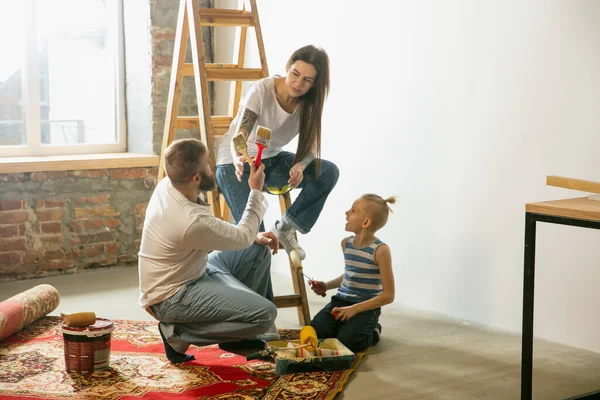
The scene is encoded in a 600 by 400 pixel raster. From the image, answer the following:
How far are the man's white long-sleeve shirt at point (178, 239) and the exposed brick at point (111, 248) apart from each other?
2.26 m

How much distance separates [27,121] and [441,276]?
2.93 m

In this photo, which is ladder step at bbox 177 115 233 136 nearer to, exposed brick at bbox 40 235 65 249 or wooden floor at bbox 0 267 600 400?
wooden floor at bbox 0 267 600 400

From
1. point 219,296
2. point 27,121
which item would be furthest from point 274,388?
point 27,121

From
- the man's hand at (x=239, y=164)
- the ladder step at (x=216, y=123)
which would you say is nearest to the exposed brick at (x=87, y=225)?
the ladder step at (x=216, y=123)

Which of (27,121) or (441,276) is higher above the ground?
(27,121)

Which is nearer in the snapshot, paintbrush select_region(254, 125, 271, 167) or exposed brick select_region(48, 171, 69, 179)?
paintbrush select_region(254, 125, 271, 167)

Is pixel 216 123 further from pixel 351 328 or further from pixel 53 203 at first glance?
A: pixel 53 203

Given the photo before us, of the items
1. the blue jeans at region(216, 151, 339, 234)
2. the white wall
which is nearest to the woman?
the blue jeans at region(216, 151, 339, 234)

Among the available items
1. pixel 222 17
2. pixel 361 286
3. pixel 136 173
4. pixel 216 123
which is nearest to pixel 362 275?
pixel 361 286

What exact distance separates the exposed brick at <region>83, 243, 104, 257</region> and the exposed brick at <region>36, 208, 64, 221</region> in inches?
11.4

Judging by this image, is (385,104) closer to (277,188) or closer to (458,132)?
(458,132)

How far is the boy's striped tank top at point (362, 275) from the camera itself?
11.6ft

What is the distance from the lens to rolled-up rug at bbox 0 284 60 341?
11.4ft

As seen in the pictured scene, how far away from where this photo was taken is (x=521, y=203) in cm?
370
